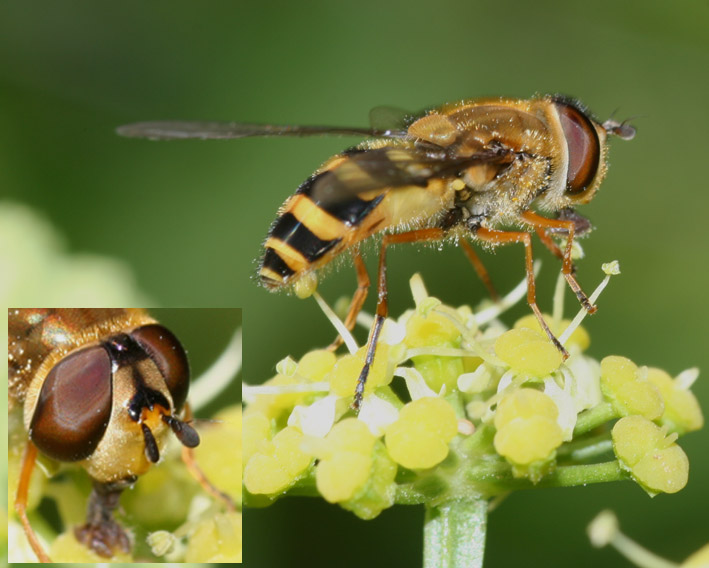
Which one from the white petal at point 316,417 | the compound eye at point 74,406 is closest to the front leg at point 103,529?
the compound eye at point 74,406

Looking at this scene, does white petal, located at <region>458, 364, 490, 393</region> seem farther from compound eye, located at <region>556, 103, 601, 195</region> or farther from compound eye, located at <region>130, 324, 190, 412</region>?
compound eye, located at <region>556, 103, 601, 195</region>

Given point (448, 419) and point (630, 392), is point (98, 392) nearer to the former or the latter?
point (448, 419)

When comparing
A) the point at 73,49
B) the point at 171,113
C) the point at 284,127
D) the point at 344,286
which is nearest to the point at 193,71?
the point at 171,113

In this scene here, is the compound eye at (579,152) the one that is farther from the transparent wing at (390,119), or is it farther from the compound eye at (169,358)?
the compound eye at (169,358)

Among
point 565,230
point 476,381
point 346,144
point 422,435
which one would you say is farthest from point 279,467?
point 346,144

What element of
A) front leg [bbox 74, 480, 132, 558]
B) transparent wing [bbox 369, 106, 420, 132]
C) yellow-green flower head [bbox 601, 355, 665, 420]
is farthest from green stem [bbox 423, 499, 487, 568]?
transparent wing [bbox 369, 106, 420, 132]
